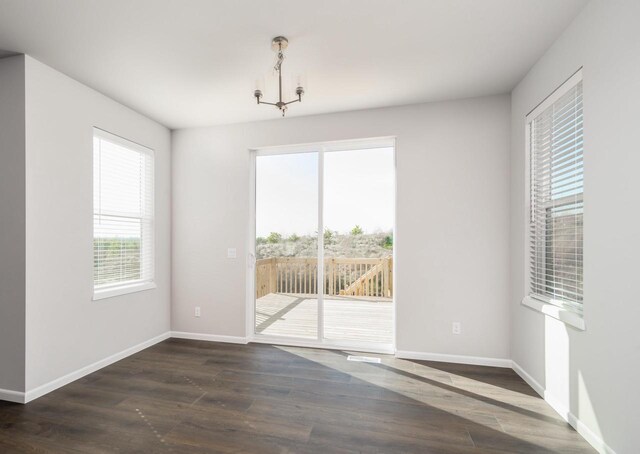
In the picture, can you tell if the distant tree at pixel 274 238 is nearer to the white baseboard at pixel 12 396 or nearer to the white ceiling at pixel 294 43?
the white ceiling at pixel 294 43

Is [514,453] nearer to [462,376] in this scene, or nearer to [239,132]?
[462,376]

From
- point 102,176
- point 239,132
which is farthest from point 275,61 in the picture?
point 102,176

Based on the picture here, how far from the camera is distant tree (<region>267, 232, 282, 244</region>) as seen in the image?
399cm

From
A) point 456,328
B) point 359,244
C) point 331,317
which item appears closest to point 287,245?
point 359,244

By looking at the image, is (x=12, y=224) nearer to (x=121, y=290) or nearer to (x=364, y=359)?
(x=121, y=290)

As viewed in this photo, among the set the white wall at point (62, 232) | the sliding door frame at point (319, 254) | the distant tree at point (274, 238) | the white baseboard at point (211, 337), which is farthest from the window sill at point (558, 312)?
the white wall at point (62, 232)

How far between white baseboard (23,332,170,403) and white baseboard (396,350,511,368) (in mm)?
2886

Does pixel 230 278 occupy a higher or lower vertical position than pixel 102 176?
lower

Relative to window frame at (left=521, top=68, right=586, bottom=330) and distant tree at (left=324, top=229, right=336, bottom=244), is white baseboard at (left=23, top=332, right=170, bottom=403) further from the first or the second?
window frame at (left=521, top=68, right=586, bottom=330)

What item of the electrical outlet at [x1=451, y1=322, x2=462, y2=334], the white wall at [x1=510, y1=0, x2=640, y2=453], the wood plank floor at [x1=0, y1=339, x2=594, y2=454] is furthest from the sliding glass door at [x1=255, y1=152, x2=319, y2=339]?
the white wall at [x1=510, y1=0, x2=640, y2=453]

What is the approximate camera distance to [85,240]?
301cm

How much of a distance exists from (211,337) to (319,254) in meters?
1.73

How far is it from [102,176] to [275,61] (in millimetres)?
2124

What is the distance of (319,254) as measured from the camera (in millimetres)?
3816
